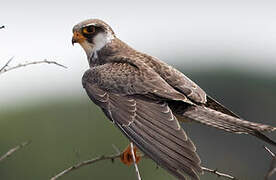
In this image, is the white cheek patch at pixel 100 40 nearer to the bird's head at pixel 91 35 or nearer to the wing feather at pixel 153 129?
the bird's head at pixel 91 35

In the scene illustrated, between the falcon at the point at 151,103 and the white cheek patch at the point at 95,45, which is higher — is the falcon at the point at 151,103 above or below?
below

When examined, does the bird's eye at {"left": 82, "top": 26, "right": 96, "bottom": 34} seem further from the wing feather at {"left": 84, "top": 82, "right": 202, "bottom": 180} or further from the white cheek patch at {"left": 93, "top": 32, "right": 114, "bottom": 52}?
the wing feather at {"left": 84, "top": 82, "right": 202, "bottom": 180}

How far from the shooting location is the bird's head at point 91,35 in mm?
11703

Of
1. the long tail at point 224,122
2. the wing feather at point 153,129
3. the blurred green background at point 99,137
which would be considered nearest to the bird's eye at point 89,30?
the wing feather at point 153,129

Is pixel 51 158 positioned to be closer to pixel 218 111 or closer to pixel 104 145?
pixel 104 145

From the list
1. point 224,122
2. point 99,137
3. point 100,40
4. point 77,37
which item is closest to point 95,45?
point 100,40

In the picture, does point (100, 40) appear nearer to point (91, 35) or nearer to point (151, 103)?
point (91, 35)

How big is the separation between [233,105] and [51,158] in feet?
60.4

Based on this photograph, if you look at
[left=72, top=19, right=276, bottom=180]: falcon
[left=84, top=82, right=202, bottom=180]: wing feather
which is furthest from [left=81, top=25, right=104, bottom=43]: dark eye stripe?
[left=84, top=82, right=202, bottom=180]: wing feather

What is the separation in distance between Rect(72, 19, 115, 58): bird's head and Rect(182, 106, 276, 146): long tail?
191 centimetres

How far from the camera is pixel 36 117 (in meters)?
58.4

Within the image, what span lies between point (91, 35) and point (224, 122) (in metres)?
2.46

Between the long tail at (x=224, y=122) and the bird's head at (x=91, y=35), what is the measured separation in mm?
1906

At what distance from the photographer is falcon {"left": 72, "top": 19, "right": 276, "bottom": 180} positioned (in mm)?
9117
